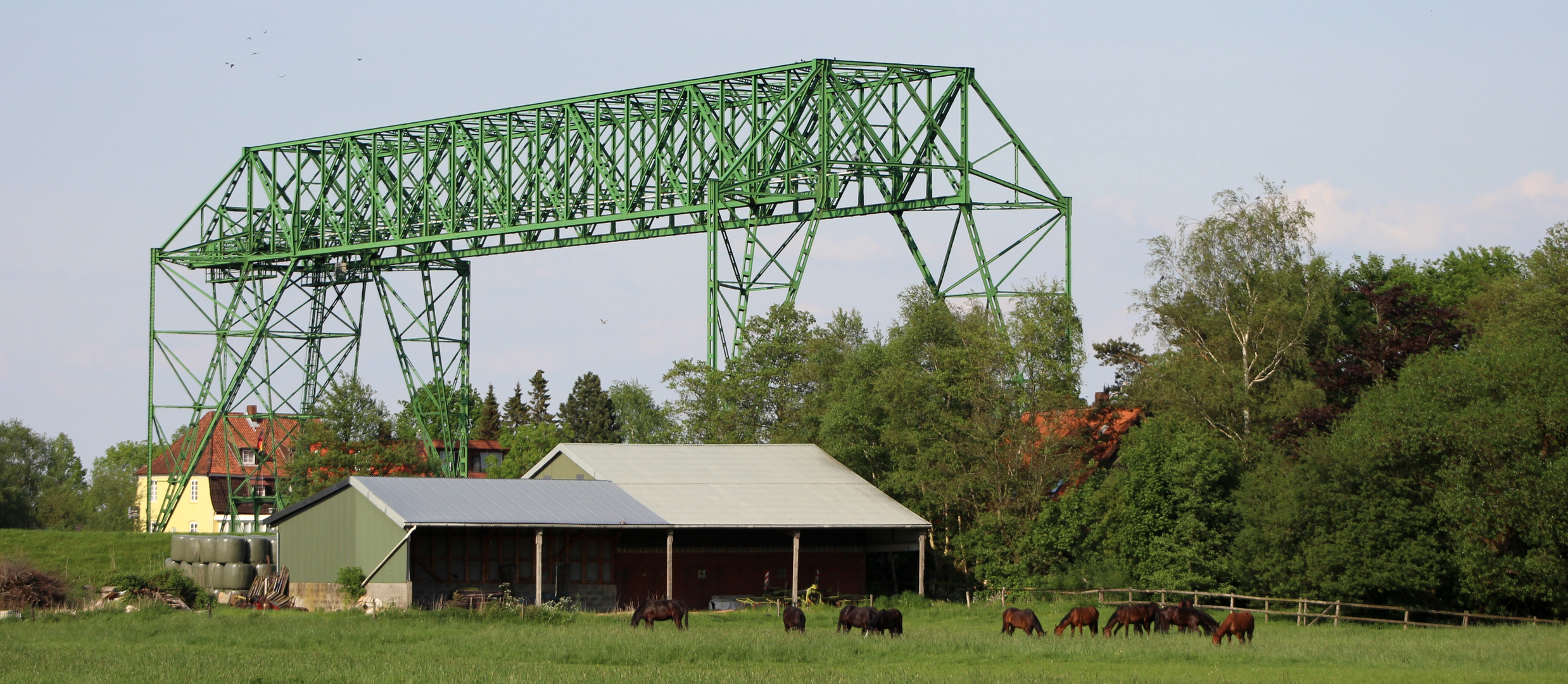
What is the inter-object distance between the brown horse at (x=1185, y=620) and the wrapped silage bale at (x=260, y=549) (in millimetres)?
30172

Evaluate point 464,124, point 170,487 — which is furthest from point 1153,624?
point 170,487

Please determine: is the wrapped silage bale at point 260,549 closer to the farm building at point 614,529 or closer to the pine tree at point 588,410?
the farm building at point 614,529

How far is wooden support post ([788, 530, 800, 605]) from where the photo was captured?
46.2 m

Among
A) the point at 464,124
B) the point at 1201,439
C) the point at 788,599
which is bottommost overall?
the point at 788,599

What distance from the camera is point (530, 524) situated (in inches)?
1731

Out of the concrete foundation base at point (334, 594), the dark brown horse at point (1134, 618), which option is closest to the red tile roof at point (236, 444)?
the concrete foundation base at point (334, 594)

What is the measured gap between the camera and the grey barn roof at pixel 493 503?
142ft

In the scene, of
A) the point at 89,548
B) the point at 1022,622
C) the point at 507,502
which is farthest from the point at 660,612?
the point at 89,548

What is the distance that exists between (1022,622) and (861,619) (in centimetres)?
360

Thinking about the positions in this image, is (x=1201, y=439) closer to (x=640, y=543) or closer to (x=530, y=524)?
(x=640, y=543)

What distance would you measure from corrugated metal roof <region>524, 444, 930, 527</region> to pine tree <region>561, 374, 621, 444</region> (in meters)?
57.6

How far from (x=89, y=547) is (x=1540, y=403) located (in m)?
50.0

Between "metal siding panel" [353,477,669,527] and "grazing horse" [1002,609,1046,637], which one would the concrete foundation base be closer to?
"metal siding panel" [353,477,669,527]

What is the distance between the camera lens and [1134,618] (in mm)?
35844
